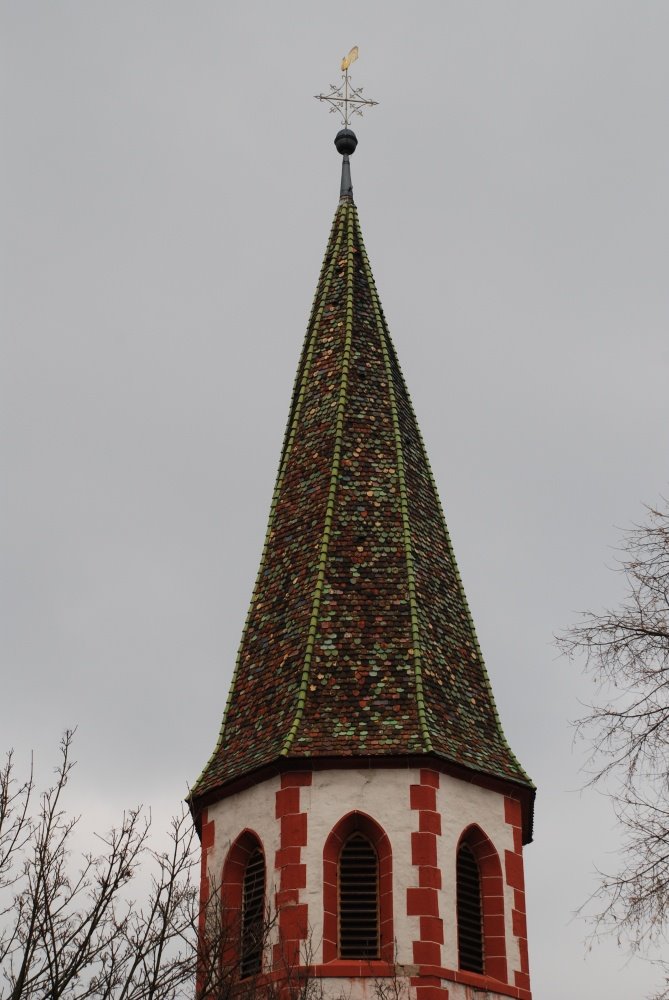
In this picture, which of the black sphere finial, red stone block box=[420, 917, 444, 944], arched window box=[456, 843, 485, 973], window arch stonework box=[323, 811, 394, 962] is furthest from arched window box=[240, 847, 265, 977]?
the black sphere finial

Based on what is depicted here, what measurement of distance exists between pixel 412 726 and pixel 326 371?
822 centimetres

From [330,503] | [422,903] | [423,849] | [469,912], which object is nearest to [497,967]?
[469,912]

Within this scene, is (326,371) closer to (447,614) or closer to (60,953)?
(447,614)

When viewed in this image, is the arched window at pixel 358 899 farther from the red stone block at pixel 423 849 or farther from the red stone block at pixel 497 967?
the red stone block at pixel 497 967

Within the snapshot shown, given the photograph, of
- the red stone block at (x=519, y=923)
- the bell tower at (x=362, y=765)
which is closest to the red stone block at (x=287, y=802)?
the bell tower at (x=362, y=765)

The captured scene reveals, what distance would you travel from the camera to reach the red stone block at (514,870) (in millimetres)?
25359

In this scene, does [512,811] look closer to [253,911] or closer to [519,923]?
[519,923]

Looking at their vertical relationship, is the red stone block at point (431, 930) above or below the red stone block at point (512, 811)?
below

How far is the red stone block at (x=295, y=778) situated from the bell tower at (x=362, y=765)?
0.08ft

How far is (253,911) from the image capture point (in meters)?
24.8

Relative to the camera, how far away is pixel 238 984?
21.9m

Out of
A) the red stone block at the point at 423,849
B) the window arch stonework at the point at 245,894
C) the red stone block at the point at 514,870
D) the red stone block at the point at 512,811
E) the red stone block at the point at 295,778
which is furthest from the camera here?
the red stone block at the point at 512,811

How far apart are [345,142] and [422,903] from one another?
684 inches

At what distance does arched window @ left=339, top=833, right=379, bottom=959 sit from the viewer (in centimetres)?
2378
